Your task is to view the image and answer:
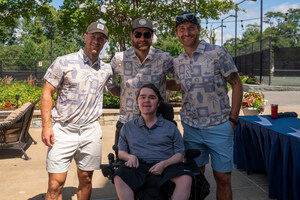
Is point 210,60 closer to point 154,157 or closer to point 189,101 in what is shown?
point 189,101

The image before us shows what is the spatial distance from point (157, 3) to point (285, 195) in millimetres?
9168

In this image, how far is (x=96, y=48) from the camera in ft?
9.60

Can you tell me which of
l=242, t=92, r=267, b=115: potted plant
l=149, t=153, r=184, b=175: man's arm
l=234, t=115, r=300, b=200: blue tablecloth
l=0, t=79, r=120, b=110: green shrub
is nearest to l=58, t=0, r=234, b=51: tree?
l=0, t=79, r=120, b=110: green shrub

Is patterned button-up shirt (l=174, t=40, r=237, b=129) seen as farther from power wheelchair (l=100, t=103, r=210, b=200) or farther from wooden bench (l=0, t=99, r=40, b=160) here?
wooden bench (l=0, t=99, r=40, b=160)

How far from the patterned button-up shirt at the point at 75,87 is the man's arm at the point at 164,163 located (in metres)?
0.89

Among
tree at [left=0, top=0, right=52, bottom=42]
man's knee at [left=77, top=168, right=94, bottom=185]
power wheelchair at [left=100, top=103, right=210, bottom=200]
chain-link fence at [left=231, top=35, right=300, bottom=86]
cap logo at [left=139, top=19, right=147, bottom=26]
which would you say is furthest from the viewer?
chain-link fence at [left=231, top=35, right=300, bottom=86]

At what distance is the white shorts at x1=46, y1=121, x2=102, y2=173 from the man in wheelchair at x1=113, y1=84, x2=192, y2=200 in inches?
14.9

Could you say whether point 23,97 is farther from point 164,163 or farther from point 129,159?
point 164,163

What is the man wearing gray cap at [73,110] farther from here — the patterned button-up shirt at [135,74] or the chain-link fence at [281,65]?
the chain-link fence at [281,65]

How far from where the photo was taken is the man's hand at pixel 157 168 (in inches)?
97.1

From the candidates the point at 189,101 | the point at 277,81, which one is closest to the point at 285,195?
the point at 189,101

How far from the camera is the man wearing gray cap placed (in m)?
2.80

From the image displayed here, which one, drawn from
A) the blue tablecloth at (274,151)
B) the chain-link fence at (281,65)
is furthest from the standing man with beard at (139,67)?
the chain-link fence at (281,65)

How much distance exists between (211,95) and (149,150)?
831mm
